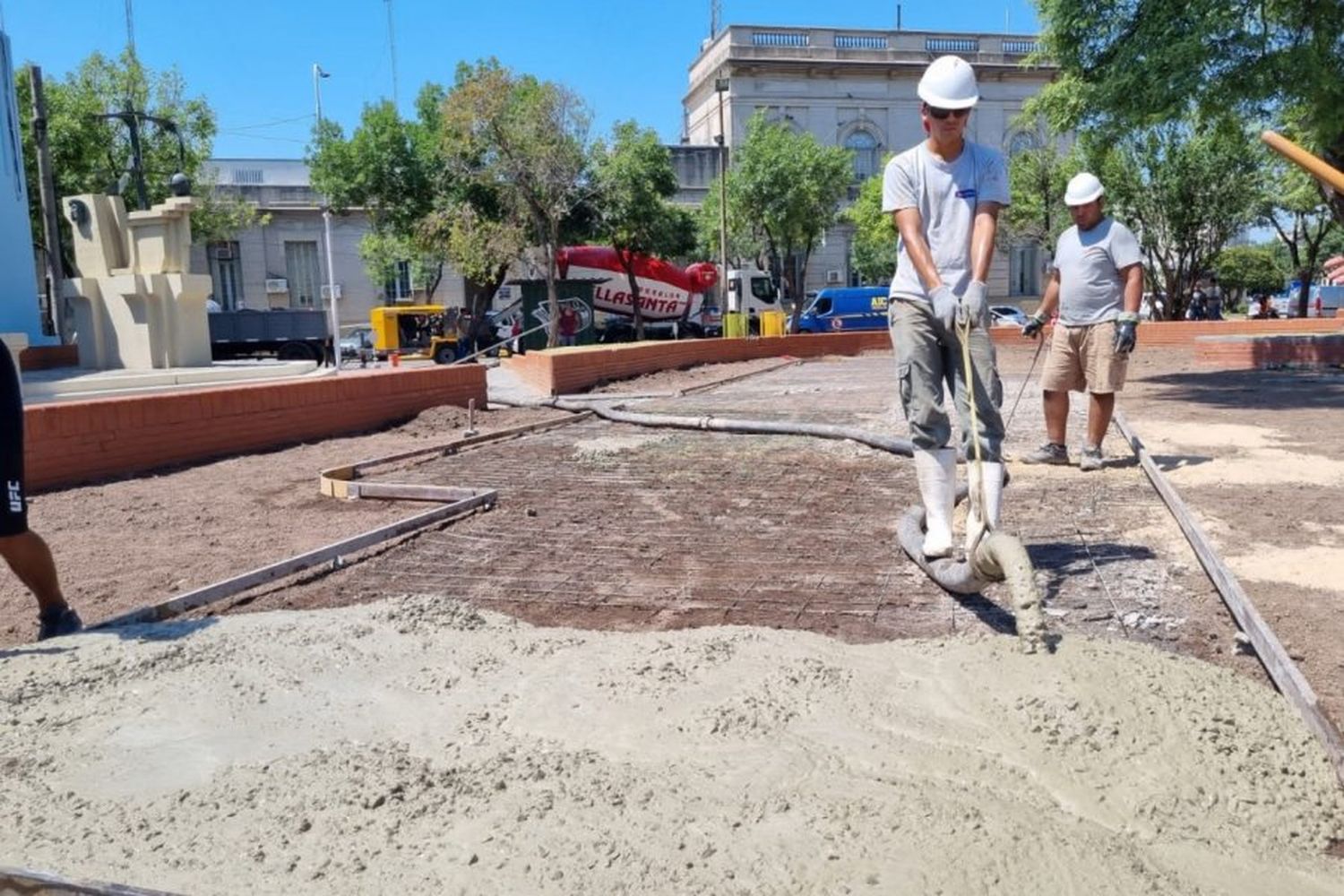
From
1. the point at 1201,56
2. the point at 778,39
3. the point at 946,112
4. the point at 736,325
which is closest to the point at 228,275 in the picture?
the point at 778,39

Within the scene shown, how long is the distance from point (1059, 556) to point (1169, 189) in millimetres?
26615

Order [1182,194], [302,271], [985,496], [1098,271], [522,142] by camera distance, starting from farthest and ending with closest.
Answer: [302,271], [1182,194], [522,142], [1098,271], [985,496]

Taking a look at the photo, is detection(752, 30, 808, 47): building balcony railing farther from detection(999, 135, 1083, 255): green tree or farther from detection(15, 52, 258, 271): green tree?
detection(15, 52, 258, 271): green tree

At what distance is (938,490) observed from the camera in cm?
417

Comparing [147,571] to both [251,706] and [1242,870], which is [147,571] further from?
[1242,870]

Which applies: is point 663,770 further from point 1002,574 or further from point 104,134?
point 104,134

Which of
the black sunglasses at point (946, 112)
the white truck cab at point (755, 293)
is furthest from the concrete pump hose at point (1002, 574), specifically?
the white truck cab at point (755, 293)

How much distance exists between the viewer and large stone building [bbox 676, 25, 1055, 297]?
43250 millimetres

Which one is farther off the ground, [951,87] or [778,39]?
[778,39]

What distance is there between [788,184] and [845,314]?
178 inches

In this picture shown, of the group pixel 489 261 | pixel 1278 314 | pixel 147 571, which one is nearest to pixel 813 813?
pixel 147 571

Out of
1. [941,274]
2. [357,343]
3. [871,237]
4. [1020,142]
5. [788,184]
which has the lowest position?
[357,343]

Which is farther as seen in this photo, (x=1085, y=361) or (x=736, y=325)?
A: (x=736, y=325)

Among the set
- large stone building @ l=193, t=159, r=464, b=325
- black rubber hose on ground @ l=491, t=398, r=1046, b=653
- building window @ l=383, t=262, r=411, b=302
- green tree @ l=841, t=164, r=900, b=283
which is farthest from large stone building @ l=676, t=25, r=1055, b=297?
black rubber hose on ground @ l=491, t=398, r=1046, b=653
